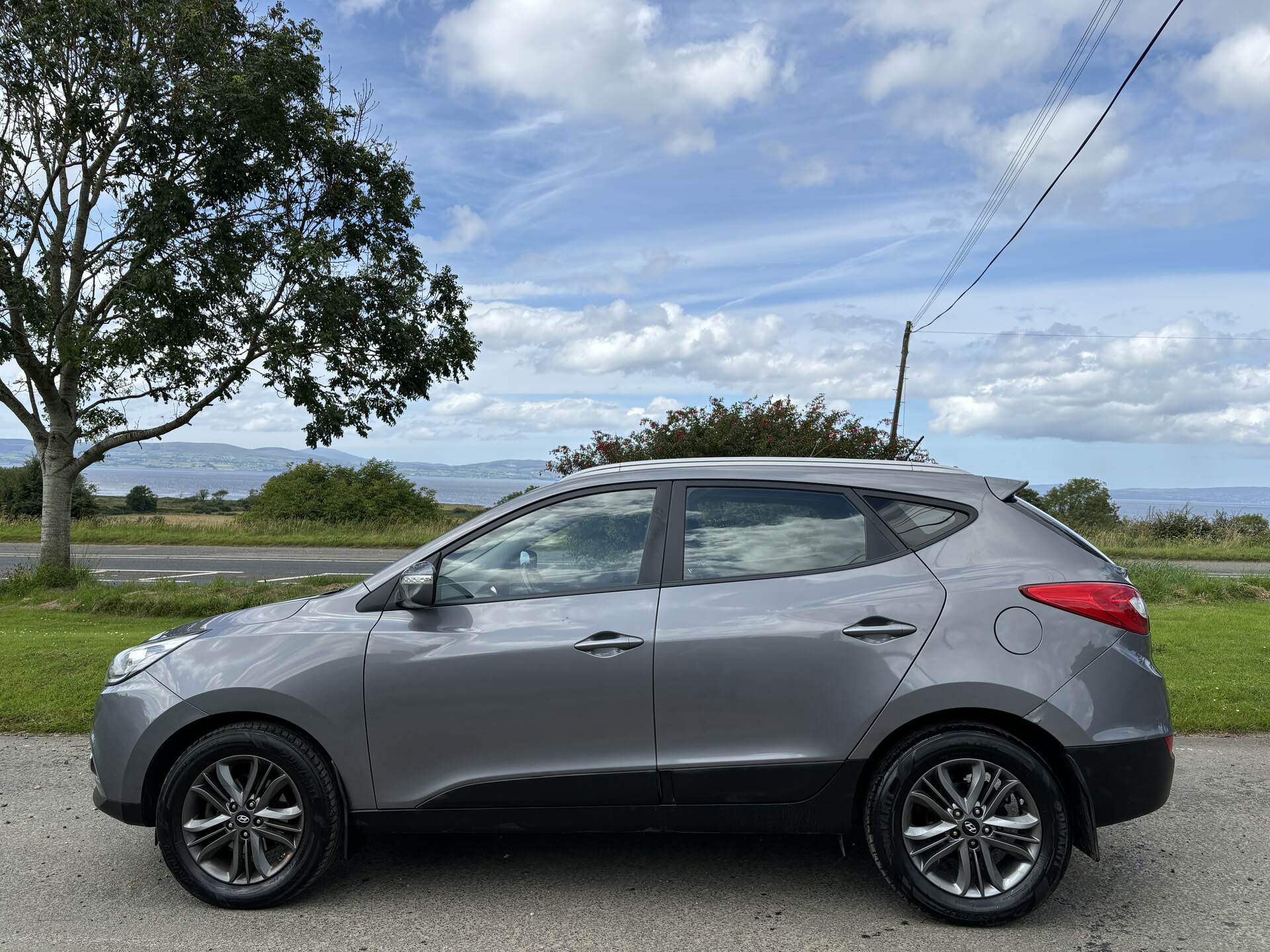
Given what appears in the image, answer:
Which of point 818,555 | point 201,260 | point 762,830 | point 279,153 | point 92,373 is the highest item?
point 279,153

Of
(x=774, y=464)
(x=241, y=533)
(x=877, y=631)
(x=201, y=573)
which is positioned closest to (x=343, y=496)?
(x=241, y=533)

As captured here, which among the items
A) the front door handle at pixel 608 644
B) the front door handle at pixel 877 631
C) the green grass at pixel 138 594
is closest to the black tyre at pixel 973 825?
the front door handle at pixel 877 631

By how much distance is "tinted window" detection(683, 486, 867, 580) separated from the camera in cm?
386

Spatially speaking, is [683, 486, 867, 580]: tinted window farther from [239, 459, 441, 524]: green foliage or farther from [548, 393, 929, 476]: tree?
[239, 459, 441, 524]: green foliage

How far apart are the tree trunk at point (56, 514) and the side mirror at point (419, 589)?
13028mm

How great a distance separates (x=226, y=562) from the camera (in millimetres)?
21312

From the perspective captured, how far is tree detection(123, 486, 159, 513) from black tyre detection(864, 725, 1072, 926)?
166 feet

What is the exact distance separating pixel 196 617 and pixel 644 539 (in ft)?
32.7

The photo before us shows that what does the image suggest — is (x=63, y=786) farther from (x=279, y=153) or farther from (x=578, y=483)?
(x=279, y=153)

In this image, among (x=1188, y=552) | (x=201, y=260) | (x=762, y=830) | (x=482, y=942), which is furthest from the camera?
(x=1188, y=552)

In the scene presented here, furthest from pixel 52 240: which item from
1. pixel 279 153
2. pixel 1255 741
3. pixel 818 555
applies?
pixel 1255 741

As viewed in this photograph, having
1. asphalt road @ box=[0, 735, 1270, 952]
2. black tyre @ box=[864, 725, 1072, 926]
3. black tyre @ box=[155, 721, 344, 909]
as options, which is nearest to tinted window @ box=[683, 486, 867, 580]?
black tyre @ box=[864, 725, 1072, 926]

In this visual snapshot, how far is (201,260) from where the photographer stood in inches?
526

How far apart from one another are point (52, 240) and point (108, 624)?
22.0ft
